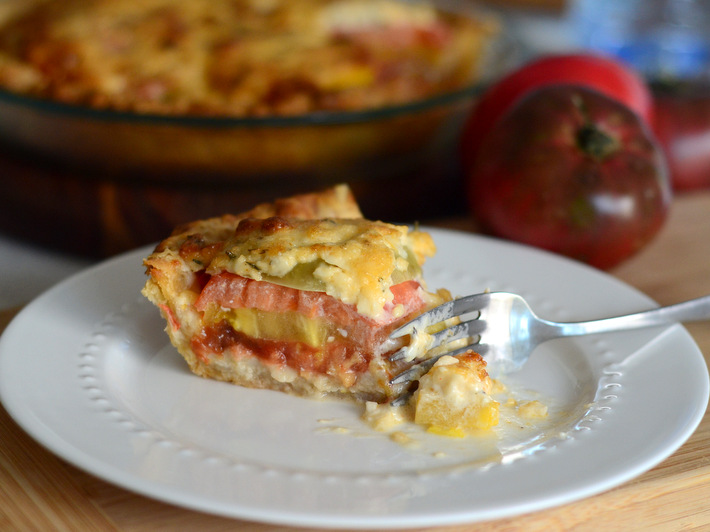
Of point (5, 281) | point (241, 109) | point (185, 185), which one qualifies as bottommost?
point (5, 281)

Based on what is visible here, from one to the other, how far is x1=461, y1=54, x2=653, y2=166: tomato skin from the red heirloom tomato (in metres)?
0.45

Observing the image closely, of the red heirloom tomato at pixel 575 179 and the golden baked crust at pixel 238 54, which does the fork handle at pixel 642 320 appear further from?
the golden baked crust at pixel 238 54

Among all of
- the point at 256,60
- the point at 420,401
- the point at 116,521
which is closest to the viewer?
the point at 116,521

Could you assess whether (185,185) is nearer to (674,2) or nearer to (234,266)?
(234,266)

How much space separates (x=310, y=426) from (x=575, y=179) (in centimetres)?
108

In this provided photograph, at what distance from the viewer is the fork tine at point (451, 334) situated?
1.56m

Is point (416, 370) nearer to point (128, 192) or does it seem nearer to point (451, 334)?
point (451, 334)

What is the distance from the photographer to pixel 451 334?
5.26 ft

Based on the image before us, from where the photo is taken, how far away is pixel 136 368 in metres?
1.63

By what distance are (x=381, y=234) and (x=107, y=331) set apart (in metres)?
0.60

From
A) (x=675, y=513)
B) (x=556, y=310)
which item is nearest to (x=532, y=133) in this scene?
(x=556, y=310)

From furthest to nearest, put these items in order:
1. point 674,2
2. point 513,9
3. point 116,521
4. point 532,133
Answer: point 513,9, point 674,2, point 532,133, point 116,521

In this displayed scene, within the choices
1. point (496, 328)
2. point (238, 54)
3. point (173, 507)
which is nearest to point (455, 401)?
point (496, 328)

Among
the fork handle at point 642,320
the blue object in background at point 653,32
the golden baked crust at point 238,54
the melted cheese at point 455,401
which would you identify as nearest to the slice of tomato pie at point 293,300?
the melted cheese at point 455,401
